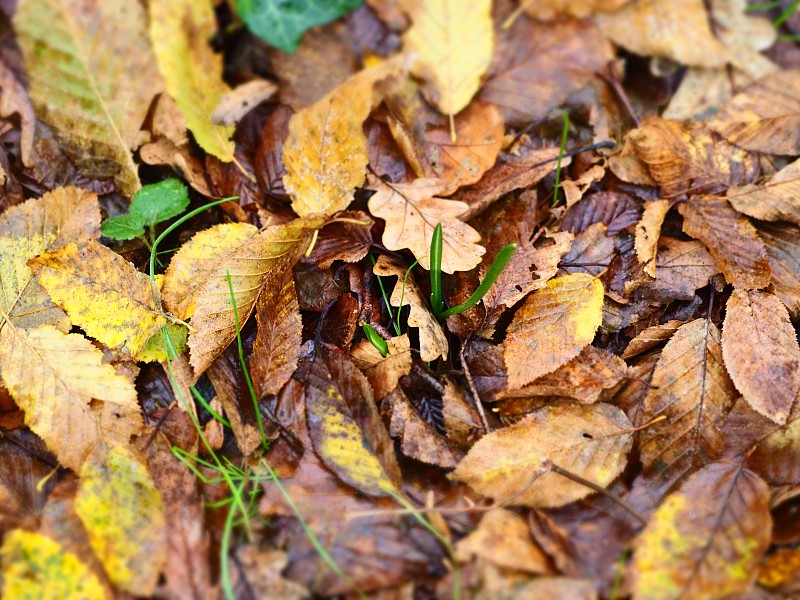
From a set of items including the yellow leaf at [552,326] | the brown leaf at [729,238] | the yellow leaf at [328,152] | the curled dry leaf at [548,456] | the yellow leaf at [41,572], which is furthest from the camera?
the yellow leaf at [328,152]

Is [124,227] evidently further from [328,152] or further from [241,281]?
[328,152]

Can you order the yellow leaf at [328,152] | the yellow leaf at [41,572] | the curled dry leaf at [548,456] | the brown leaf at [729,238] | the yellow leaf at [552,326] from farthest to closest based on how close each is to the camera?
the yellow leaf at [328,152] < the brown leaf at [729,238] < the yellow leaf at [552,326] < the curled dry leaf at [548,456] < the yellow leaf at [41,572]

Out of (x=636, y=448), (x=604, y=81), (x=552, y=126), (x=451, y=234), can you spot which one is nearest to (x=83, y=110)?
(x=451, y=234)

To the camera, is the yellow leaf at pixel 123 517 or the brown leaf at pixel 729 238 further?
the brown leaf at pixel 729 238

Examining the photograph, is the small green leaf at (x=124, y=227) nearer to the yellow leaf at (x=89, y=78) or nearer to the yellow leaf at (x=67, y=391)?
the yellow leaf at (x=89, y=78)

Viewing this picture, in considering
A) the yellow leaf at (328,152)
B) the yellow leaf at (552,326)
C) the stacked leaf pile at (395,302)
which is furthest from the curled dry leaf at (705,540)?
the yellow leaf at (328,152)

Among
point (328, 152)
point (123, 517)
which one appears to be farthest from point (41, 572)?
point (328, 152)

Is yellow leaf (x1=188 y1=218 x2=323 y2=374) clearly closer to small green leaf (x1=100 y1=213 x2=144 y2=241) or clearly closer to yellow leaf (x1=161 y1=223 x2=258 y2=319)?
yellow leaf (x1=161 y1=223 x2=258 y2=319)

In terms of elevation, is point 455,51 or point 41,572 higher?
point 455,51
